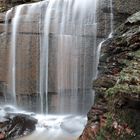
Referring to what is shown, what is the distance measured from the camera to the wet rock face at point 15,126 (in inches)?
354

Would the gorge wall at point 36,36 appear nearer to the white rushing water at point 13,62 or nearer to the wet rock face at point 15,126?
the white rushing water at point 13,62

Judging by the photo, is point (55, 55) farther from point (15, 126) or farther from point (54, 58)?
point (15, 126)

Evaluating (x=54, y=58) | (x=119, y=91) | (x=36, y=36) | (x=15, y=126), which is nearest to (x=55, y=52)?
(x=54, y=58)

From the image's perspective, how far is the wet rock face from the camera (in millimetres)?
8984

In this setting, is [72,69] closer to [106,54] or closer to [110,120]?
[106,54]

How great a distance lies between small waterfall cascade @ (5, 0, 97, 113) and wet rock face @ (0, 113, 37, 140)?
4.67 ft

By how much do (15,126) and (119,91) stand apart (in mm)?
4289

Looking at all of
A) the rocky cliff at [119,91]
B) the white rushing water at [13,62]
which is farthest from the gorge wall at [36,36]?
the rocky cliff at [119,91]

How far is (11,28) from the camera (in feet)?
38.6

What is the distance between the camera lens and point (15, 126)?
935 cm

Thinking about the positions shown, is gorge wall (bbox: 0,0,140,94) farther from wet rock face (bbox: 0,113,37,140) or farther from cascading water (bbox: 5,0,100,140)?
wet rock face (bbox: 0,113,37,140)

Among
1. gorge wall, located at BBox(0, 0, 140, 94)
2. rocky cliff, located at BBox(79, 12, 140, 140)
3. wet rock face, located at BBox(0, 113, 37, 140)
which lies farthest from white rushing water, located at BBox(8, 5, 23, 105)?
rocky cliff, located at BBox(79, 12, 140, 140)

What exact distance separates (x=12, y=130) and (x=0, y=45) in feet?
12.1

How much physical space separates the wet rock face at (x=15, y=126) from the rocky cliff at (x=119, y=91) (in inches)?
103
